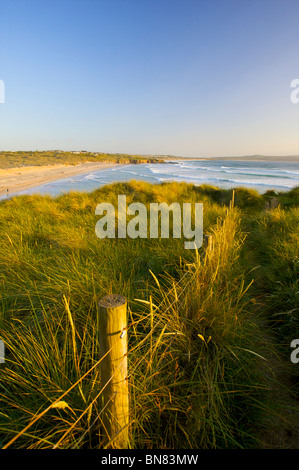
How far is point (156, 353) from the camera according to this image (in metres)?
1.36

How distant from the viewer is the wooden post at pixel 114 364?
89 centimetres

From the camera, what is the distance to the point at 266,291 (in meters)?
3.17

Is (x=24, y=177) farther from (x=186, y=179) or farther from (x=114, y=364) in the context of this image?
(x=114, y=364)

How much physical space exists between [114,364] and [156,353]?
0.49 metres

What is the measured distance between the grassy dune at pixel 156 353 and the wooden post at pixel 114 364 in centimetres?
8

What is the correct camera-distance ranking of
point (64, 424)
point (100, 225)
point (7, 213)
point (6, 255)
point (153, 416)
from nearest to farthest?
point (64, 424)
point (153, 416)
point (6, 255)
point (100, 225)
point (7, 213)

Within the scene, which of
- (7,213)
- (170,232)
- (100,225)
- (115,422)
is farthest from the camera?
(7,213)

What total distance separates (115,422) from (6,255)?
109 inches
